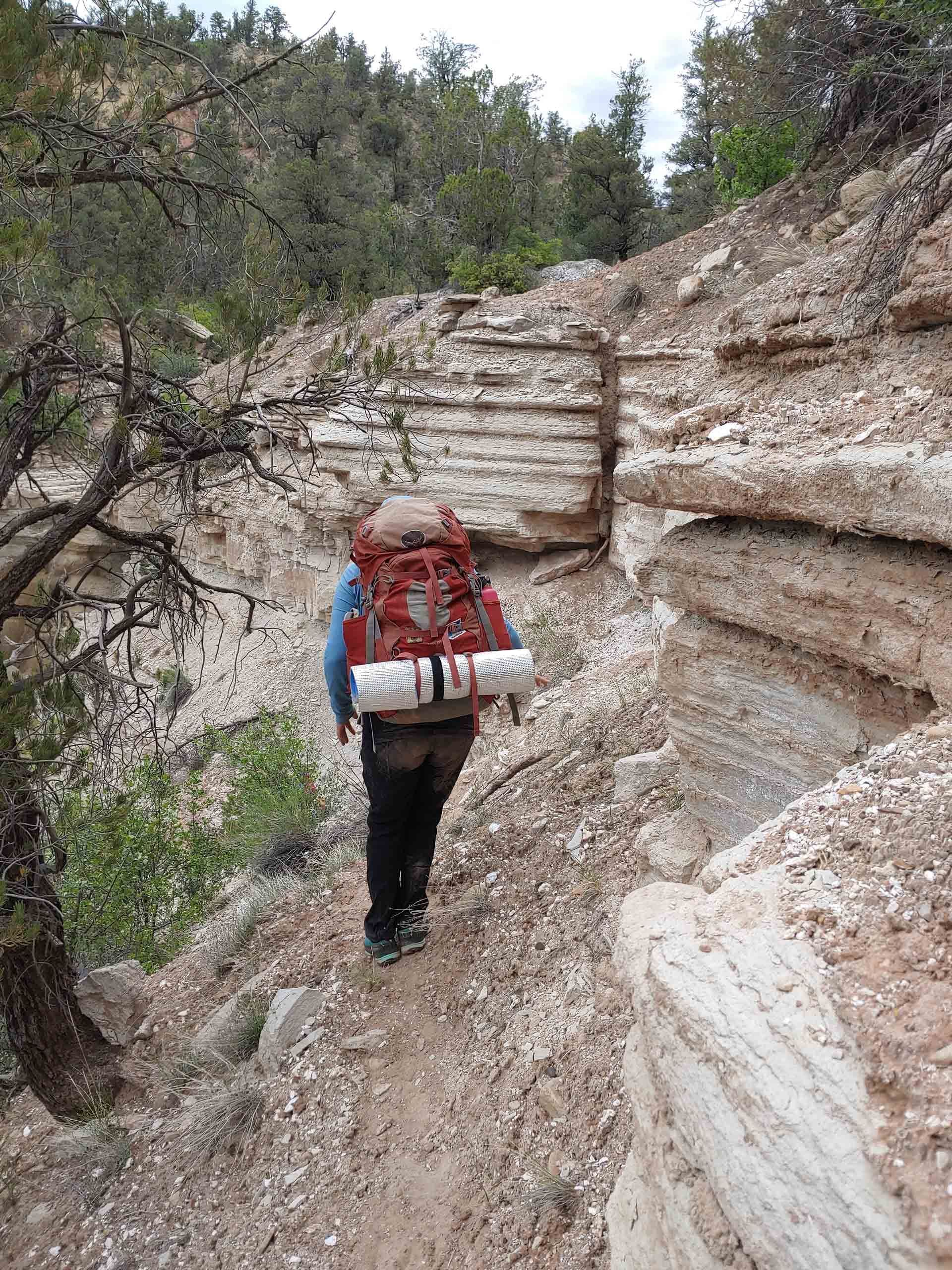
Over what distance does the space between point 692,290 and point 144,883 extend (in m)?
7.85

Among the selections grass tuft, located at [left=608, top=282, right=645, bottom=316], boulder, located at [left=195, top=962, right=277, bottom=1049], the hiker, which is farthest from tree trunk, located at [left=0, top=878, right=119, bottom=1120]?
grass tuft, located at [left=608, top=282, right=645, bottom=316]

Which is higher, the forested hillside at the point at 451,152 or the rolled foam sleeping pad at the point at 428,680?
the forested hillside at the point at 451,152

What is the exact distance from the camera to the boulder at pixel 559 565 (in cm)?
965

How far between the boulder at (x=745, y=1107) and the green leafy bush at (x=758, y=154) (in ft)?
36.2

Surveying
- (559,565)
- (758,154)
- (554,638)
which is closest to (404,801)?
(554,638)

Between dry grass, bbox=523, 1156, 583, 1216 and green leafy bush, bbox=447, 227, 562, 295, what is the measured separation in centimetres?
1081

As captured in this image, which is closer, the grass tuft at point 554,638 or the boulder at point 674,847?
the boulder at point 674,847

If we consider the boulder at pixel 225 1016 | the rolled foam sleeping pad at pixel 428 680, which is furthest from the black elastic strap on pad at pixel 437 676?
the boulder at pixel 225 1016

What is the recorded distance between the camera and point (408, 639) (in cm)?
299

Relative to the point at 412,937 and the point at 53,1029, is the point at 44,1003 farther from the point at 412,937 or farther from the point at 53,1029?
the point at 412,937

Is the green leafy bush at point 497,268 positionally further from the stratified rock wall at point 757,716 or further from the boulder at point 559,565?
the stratified rock wall at point 757,716

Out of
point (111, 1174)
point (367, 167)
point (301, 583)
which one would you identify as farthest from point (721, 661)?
point (367, 167)

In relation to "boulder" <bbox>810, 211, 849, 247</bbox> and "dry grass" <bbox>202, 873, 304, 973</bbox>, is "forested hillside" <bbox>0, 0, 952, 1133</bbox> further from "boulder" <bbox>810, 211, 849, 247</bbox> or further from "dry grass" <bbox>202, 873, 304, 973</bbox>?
"dry grass" <bbox>202, 873, 304, 973</bbox>

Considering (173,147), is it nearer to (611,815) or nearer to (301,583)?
(611,815)
